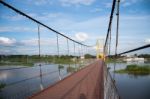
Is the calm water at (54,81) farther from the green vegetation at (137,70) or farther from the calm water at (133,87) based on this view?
the green vegetation at (137,70)

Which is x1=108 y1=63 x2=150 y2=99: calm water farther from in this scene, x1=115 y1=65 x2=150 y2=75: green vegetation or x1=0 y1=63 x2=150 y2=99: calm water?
x1=115 y1=65 x2=150 y2=75: green vegetation

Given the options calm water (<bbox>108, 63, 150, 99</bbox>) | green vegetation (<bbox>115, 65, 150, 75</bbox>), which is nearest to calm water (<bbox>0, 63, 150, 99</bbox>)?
calm water (<bbox>108, 63, 150, 99</bbox>)

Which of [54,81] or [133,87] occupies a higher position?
[54,81]

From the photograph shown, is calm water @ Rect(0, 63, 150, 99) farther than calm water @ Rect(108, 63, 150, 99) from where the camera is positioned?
No

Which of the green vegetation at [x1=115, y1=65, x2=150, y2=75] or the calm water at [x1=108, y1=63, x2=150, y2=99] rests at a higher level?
the green vegetation at [x1=115, y1=65, x2=150, y2=75]

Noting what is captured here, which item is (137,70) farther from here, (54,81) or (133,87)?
(54,81)

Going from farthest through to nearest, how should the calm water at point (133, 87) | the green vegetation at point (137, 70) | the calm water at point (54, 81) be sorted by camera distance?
the green vegetation at point (137, 70) < the calm water at point (133, 87) < the calm water at point (54, 81)

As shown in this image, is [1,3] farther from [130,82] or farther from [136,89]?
[130,82]

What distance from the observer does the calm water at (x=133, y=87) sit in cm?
2448

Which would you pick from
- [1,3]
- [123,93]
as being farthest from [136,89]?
[1,3]

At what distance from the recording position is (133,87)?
29.1 m

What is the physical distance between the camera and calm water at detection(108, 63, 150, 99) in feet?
80.3

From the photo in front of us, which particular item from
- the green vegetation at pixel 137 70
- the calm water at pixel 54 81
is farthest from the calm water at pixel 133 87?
the green vegetation at pixel 137 70

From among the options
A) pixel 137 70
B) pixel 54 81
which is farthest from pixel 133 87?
pixel 54 81
